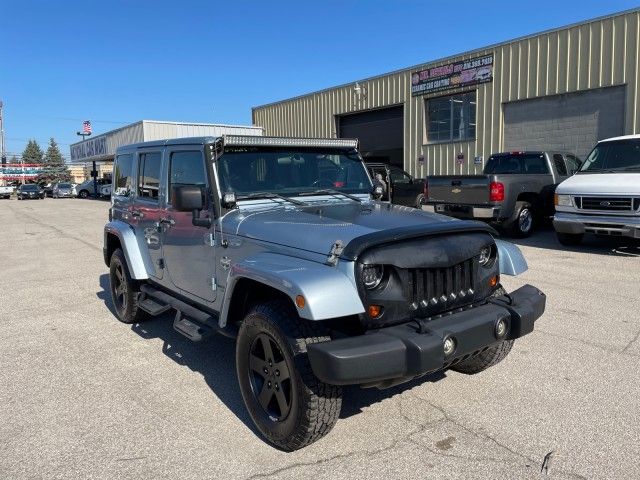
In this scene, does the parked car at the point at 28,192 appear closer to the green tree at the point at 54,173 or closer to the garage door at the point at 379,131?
the green tree at the point at 54,173

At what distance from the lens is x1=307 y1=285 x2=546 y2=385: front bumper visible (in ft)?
8.76

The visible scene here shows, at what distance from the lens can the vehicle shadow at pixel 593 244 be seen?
386 inches

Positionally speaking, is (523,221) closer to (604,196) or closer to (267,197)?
(604,196)

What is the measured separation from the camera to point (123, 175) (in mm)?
6008

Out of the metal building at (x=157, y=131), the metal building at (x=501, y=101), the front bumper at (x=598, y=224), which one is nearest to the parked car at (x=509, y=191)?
the front bumper at (x=598, y=224)

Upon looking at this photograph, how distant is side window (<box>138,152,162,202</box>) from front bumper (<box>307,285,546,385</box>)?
114 inches

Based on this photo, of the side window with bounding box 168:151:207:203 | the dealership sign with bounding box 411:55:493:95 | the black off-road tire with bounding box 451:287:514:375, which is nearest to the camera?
the black off-road tire with bounding box 451:287:514:375

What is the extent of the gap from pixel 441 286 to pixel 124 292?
12.6 ft

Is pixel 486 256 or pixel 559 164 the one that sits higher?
pixel 559 164

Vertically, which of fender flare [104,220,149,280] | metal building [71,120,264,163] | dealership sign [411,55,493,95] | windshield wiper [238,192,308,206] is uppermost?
dealership sign [411,55,493,95]

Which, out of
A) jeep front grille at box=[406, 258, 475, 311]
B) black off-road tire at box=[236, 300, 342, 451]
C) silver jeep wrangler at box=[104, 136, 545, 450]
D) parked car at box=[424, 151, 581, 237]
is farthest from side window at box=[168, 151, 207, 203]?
parked car at box=[424, 151, 581, 237]

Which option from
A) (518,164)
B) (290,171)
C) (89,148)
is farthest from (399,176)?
(89,148)

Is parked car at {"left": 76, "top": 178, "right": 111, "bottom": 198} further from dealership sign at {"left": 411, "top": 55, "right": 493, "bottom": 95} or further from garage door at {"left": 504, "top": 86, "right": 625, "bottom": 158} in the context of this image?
garage door at {"left": 504, "top": 86, "right": 625, "bottom": 158}

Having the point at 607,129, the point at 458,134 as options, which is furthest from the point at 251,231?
the point at 458,134
